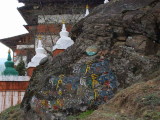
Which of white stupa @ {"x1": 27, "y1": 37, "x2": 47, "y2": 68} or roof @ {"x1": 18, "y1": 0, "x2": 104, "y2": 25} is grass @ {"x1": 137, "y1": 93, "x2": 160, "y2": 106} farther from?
roof @ {"x1": 18, "y1": 0, "x2": 104, "y2": 25}

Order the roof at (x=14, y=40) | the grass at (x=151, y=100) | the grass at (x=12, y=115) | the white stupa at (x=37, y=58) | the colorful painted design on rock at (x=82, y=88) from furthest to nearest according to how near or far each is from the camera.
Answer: the roof at (x=14, y=40) → the white stupa at (x=37, y=58) → the grass at (x=12, y=115) → the colorful painted design on rock at (x=82, y=88) → the grass at (x=151, y=100)

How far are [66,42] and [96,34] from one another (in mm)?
2562

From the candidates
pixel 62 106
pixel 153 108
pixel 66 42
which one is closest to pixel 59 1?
pixel 66 42

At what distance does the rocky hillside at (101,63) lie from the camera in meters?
7.09

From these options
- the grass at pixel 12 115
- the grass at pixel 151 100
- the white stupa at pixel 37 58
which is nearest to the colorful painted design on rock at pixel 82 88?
the grass at pixel 12 115

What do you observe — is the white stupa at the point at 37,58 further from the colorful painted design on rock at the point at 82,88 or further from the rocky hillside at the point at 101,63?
the colorful painted design on rock at the point at 82,88

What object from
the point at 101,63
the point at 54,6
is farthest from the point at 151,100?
the point at 54,6

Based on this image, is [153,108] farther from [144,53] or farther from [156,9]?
[156,9]

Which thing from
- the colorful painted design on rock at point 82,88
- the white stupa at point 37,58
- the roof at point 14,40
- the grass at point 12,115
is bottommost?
the grass at point 12,115

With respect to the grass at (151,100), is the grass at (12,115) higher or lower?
lower

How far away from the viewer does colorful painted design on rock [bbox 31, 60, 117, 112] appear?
703 centimetres

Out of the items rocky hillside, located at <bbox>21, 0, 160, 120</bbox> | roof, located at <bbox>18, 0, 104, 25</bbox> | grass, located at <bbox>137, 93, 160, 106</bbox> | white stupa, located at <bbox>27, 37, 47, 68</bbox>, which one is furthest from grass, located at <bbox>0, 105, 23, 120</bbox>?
roof, located at <bbox>18, 0, 104, 25</bbox>

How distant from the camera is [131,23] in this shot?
7.89 meters

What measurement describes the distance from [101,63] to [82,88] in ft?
2.42
